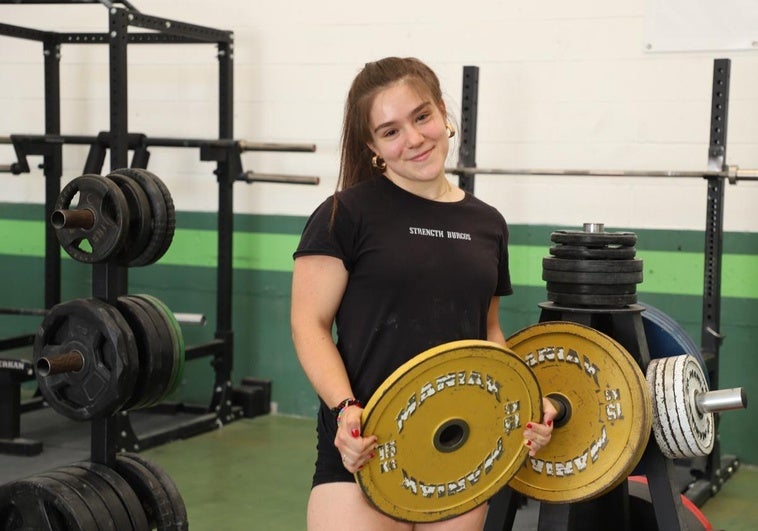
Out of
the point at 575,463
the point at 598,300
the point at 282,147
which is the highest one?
the point at 282,147

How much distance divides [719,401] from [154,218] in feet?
4.43

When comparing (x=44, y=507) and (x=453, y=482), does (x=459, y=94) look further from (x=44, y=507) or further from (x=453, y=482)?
(x=453, y=482)

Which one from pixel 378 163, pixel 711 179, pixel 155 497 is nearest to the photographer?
pixel 378 163

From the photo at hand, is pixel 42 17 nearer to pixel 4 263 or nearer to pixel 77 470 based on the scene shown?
pixel 4 263

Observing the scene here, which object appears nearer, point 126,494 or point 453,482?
point 453,482

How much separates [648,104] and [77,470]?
8.26 ft

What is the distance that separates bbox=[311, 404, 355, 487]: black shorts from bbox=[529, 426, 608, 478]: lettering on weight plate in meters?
0.73

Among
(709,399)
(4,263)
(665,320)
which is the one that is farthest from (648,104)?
(4,263)

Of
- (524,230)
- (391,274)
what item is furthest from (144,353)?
(524,230)

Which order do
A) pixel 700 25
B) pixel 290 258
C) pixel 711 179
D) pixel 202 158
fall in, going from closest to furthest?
pixel 711 179 < pixel 700 25 < pixel 202 158 < pixel 290 258

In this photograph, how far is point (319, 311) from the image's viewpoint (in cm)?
187

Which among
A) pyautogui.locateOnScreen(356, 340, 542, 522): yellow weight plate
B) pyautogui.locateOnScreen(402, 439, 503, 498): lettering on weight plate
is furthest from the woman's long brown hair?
pyautogui.locateOnScreen(402, 439, 503, 498): lettering on weight plate

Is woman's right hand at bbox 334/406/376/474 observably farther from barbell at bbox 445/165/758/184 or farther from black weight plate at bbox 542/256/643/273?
barbell at bbox 445/165/758/184

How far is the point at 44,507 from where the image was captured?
7.97ft
